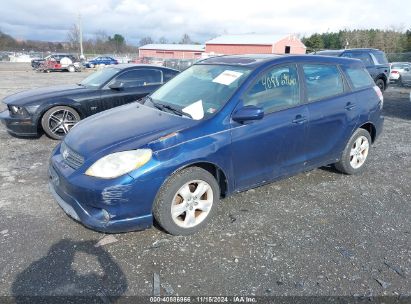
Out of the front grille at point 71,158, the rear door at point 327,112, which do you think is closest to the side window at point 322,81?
the rear door at point 327,112

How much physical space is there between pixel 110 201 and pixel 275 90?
2.21m

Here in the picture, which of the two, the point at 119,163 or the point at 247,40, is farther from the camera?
the point at 247,40

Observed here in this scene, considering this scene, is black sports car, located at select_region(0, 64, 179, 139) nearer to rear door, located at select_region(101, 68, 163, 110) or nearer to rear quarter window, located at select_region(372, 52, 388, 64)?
rear door, located at select_region(101, 68, 163, 110)

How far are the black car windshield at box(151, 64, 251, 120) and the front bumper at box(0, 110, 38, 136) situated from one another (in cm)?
315

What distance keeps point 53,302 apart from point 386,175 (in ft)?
15.7

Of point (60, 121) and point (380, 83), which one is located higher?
point (380, 83)

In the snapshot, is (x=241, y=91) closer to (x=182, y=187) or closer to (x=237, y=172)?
(x=237, y=172)

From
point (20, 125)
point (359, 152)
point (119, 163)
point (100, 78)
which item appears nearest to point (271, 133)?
point (119, 163)

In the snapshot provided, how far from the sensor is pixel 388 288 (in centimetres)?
282

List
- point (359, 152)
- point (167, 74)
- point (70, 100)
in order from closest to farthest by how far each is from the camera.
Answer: point (359, 152) < point (70, 100) < point (167, 74)

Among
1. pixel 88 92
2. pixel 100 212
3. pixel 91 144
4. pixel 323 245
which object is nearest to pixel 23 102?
pixel 88 92

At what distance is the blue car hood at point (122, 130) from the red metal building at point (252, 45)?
51659 millimetres

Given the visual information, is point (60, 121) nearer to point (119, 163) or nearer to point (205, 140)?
point (119, 163)

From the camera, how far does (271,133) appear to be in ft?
12.7
